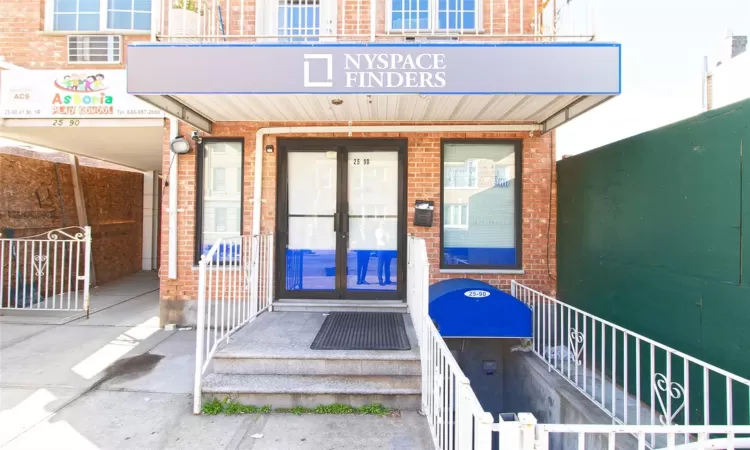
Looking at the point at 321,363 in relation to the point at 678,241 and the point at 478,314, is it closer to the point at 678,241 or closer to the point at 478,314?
the point at 478,314

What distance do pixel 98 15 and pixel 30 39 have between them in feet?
3.58

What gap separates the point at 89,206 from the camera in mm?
8578

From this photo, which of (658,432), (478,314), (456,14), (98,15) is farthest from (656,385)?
(98,15)

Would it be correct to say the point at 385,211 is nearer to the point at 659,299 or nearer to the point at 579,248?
the point at 579,248

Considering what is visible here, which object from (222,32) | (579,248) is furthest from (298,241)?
(579,248)

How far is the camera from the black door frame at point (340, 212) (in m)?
5.48

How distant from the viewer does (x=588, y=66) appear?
3.50 m

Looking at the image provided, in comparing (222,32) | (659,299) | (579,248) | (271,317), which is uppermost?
(222,32)

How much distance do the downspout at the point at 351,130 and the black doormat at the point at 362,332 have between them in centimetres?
176

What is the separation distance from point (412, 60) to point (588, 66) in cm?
161

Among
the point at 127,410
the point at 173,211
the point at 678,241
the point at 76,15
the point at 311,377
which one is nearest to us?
the point at 678,241

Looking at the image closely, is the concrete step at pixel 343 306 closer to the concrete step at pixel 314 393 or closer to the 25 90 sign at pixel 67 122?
the concrete step at pixel 314 393

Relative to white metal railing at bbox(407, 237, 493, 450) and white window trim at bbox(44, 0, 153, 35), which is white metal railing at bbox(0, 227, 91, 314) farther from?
white metal railing at bbox(407, 237, 493, 450)

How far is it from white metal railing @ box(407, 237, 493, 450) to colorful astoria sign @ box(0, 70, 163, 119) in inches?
201
